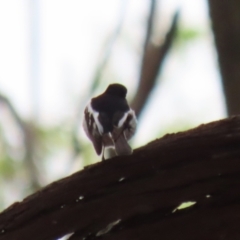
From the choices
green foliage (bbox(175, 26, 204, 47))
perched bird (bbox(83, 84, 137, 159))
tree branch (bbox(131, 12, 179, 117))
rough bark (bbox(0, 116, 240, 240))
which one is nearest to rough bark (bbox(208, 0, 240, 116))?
perched bird (bbox(83, 84, 137, 159))

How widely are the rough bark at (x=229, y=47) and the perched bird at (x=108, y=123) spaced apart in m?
0.27

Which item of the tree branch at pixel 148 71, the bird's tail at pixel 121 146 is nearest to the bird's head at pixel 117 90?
the tree branch at pixel 148 71

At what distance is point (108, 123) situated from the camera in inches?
62.2

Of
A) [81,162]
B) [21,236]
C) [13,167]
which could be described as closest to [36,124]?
[81,162]

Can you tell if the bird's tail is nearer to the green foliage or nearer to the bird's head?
the bird's head

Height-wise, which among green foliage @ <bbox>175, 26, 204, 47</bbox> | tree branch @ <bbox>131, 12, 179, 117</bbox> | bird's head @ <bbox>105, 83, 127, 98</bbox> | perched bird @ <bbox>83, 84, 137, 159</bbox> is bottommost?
perched bird @ <bbox>83, 84, 137, 159</bbox>

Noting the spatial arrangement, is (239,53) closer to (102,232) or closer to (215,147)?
(215,147)

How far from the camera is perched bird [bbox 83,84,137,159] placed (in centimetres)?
152

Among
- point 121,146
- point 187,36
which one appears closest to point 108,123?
point 121,146

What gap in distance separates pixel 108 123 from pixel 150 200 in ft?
2.14

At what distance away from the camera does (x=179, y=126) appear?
441 cm

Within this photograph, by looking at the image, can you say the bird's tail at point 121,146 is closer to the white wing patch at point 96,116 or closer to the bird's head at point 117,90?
the white wing patch at point 96,116

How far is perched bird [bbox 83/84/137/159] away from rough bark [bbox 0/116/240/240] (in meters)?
0.41

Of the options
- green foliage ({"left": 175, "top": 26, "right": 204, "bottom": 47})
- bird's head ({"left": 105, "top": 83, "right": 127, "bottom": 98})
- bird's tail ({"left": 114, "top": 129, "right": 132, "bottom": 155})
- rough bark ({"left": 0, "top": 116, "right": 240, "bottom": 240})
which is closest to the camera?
rough bark ({"left": 0, "top": 116, "right": 240, "bottom": 240})
